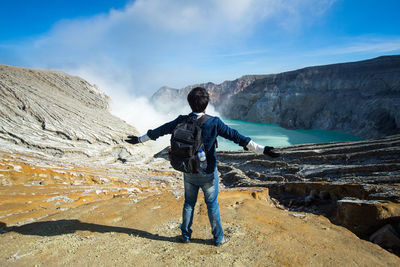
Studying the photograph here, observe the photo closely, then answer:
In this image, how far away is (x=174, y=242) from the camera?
3.12 m

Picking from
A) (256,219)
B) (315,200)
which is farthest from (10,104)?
(315,200)

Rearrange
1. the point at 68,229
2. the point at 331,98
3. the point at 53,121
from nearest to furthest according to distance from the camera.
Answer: the point at 68,229, the point at 53,121, the point at 331,98

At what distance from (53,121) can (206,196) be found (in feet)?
44.5

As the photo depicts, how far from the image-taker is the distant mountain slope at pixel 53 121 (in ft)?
38.1

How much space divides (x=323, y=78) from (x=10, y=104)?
48.9 meters

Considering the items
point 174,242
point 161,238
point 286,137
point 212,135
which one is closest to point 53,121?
point 161,238

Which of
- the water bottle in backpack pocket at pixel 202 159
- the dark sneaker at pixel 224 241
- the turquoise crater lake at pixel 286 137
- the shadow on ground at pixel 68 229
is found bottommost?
the turquoise crater lake at pixel 286 137

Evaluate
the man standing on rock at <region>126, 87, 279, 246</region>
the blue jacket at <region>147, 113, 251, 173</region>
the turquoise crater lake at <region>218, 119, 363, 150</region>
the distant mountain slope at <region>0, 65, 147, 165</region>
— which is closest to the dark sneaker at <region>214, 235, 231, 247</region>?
the man standing on rock at <region>126, 87, 279, 246</region>

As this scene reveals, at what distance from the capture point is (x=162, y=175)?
11977mm

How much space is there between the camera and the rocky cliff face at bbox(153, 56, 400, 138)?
32.8 metres

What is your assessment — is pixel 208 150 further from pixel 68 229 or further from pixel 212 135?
pixel 68 229

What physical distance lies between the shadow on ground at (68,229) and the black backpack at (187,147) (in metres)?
1.25

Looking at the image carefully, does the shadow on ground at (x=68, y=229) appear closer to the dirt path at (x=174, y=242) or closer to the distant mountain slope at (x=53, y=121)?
the dirt path at (x=174, y=242)

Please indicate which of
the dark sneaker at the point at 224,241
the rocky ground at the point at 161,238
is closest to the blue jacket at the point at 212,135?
the dark sneaker at the point at 224,241
